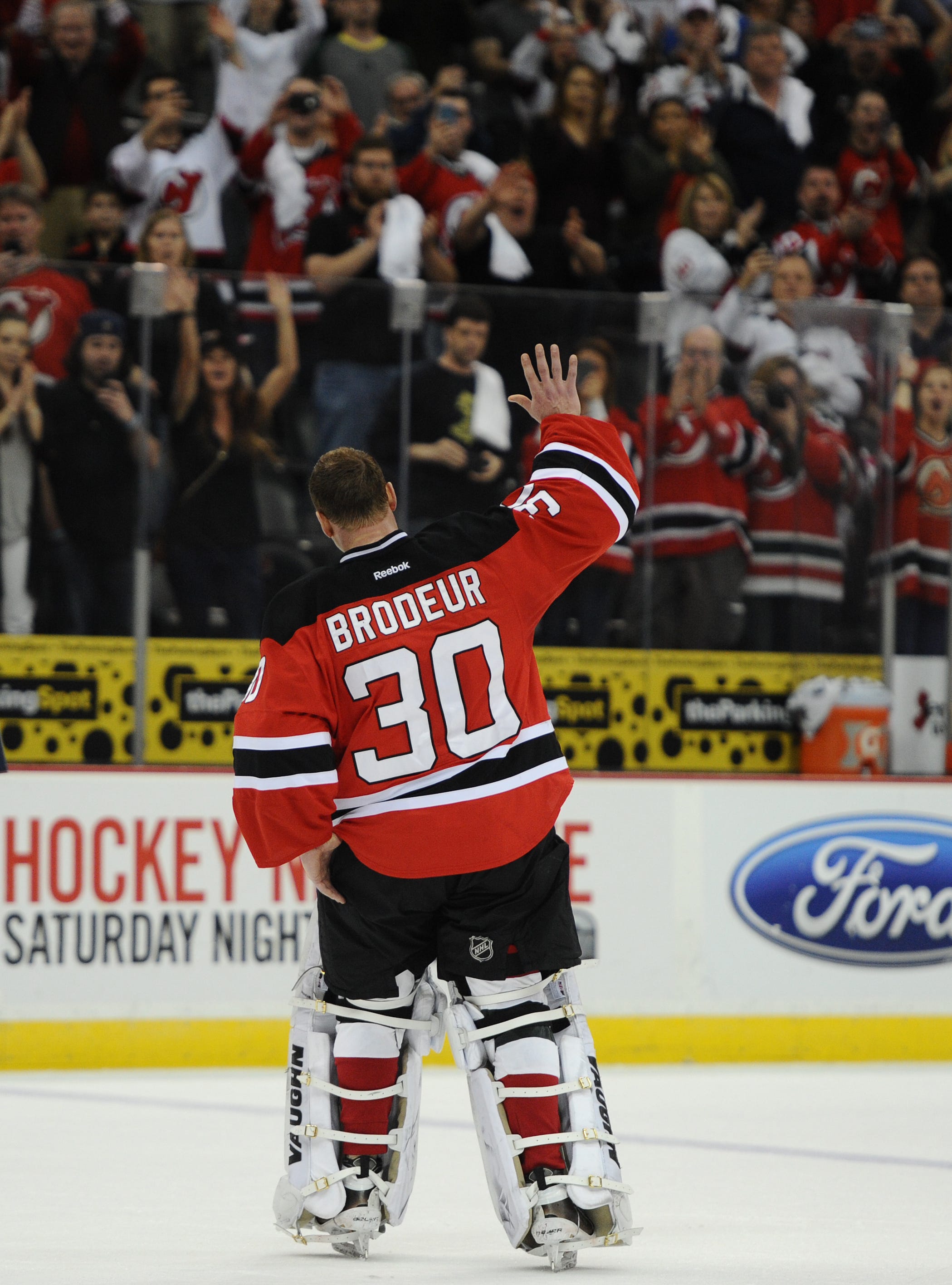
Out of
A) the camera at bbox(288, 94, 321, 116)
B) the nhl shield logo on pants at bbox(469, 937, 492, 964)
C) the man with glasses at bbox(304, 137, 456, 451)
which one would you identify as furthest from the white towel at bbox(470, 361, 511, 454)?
the nhl shield logo on pants at bbox(469, 937, 492, 964)

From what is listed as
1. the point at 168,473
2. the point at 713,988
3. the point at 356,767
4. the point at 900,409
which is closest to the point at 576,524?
the point at 356,767

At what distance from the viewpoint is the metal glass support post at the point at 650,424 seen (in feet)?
24.9

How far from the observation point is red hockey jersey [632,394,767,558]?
25.0 ft

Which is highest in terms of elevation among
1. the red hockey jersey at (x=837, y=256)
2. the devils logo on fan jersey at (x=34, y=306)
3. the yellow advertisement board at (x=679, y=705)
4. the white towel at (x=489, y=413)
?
the red hockey jersey at (x=837, y=256)

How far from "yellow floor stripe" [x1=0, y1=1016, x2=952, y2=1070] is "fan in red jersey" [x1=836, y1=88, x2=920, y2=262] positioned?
4578mm

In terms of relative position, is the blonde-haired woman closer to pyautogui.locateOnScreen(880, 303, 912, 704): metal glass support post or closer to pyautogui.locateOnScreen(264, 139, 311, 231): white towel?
pyautogui.locateOnScreen(880, 303, 912, 704): metal glass support post

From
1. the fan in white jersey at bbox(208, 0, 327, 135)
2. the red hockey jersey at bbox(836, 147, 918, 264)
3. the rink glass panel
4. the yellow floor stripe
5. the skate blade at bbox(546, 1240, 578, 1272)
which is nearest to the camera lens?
the skate blade at bbox(546, 1240, 578, 1272)

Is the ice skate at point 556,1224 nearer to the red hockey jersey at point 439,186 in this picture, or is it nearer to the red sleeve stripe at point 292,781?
the red sleeve stripe at point 292,781

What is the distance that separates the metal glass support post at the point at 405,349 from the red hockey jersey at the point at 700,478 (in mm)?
967

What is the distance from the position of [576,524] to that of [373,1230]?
4.57 ft

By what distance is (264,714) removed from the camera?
3.51m

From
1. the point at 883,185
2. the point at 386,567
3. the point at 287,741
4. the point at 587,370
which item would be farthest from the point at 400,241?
the point at 287,741

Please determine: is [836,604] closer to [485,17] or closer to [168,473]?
[168,473]

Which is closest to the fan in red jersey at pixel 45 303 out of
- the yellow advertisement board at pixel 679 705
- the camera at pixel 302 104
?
the yellow advertisement board at pixel 679 705
